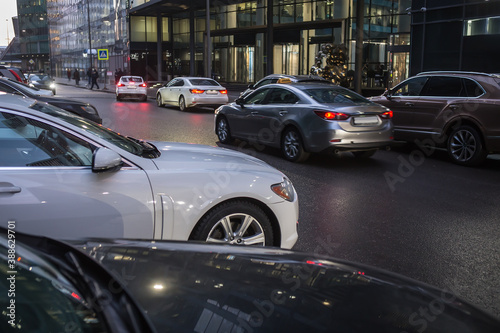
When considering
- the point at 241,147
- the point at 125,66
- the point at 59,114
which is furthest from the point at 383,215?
the point at 125,66

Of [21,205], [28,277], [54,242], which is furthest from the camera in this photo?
[21,205]

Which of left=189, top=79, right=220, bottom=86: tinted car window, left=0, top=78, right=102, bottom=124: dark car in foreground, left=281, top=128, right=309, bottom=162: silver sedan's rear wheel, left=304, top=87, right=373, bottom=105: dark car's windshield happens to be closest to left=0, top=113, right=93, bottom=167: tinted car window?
left=281, top=128, right=309, bottom=162: silver sedan's rear wheel

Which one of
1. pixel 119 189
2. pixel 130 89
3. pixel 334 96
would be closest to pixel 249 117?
pixel 334 96

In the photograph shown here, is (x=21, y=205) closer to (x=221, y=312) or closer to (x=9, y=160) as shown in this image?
(x=9, y=160)

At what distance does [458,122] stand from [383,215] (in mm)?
4577

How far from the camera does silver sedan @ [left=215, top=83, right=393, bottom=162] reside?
30.8ft

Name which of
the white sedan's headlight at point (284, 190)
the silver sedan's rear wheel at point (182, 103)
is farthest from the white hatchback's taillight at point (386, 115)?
the silver sedan's rear wheel at point (182, 103)

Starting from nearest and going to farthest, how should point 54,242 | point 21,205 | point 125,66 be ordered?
point 54,242, point 21,205, point 125,66

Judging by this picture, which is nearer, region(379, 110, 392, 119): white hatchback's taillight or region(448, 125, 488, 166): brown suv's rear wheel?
region(448, 125, 488, 166): brown suv's rear wheel

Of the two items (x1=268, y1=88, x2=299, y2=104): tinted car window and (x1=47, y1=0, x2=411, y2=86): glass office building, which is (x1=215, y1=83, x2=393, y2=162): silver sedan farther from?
(x1=47, y1=0, x2=411, y2=86): glass office building

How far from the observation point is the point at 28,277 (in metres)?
1.58

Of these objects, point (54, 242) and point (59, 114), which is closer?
point (54, 242)

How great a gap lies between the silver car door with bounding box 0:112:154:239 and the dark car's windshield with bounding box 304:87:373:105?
257 inches

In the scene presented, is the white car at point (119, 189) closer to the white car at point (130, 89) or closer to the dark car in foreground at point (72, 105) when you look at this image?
the dark car in foreground at point (72, 105)
